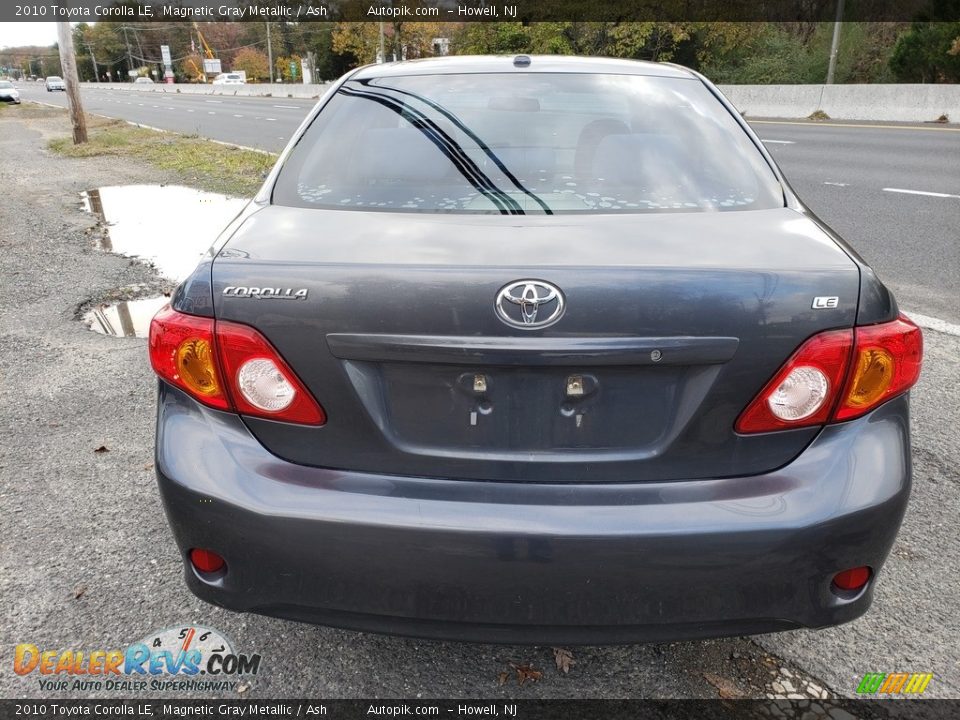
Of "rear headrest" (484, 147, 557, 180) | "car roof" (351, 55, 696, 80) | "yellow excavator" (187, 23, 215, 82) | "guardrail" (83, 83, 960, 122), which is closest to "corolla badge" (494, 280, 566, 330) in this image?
"rear headrest" (484, 147, 557, 180)

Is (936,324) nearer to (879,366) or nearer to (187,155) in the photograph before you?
(879,366)

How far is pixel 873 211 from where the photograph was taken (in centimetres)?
830

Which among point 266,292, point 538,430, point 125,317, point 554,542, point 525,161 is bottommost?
point 125,317

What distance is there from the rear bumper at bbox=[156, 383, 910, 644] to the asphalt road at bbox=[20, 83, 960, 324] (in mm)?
3786

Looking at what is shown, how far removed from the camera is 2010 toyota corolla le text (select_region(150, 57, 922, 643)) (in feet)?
5.43

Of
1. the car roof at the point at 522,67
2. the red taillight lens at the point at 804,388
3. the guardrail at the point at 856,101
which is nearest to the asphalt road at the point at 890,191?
the guardrail at the point at 856,101

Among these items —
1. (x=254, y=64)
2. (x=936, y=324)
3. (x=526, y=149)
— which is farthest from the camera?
(x=254, y=64)

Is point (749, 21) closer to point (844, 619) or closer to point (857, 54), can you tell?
point (857, 54)

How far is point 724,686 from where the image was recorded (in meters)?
2.10

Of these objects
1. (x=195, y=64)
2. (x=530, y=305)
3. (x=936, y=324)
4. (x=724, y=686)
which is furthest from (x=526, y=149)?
(x=195, y=64)

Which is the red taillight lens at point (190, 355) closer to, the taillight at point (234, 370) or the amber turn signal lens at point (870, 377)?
the taillight at point (234, 370)

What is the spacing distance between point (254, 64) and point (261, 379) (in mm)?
117617

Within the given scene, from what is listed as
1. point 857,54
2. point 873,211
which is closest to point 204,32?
point 857,54

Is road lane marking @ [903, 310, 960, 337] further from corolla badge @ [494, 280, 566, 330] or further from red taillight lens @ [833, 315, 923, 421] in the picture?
corolla badge @ [494, 280, 566, 330]
